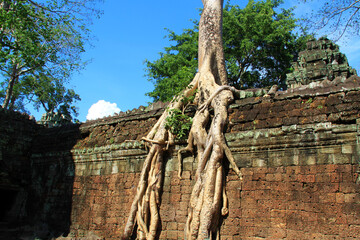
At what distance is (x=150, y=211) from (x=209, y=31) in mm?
4132

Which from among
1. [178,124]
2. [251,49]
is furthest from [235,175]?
[251,49]

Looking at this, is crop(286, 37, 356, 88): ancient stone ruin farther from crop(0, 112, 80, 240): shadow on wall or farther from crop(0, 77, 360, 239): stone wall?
crop(0, 112, 80, 240): shadow on wall

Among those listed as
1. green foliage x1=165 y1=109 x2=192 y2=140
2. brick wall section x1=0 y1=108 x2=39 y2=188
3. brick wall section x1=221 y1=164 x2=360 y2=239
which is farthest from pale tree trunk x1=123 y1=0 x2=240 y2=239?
brick wall section x1=0 y1=108 x2=39 y2=188

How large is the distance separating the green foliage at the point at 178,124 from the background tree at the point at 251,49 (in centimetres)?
827

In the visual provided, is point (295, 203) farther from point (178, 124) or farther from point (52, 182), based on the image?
point (52, 182)

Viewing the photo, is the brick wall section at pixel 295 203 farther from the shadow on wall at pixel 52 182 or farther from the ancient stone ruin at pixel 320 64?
the ancient stone ruin at pixel 320 64

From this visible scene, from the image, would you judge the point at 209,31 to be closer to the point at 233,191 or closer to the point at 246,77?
the point at 233,191

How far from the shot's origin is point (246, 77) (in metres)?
16.5

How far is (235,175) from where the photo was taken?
221 inches

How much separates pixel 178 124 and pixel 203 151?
0.89 metres

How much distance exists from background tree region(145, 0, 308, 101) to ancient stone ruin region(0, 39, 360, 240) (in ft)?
23.4

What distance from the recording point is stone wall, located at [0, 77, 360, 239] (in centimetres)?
471

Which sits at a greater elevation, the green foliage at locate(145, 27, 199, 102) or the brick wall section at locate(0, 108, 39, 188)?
the green foliage at locate(145, 27, 199, 102)

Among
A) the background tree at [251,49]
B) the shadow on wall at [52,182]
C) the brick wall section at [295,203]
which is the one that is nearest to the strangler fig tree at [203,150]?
the brick wall section at [295,203]
